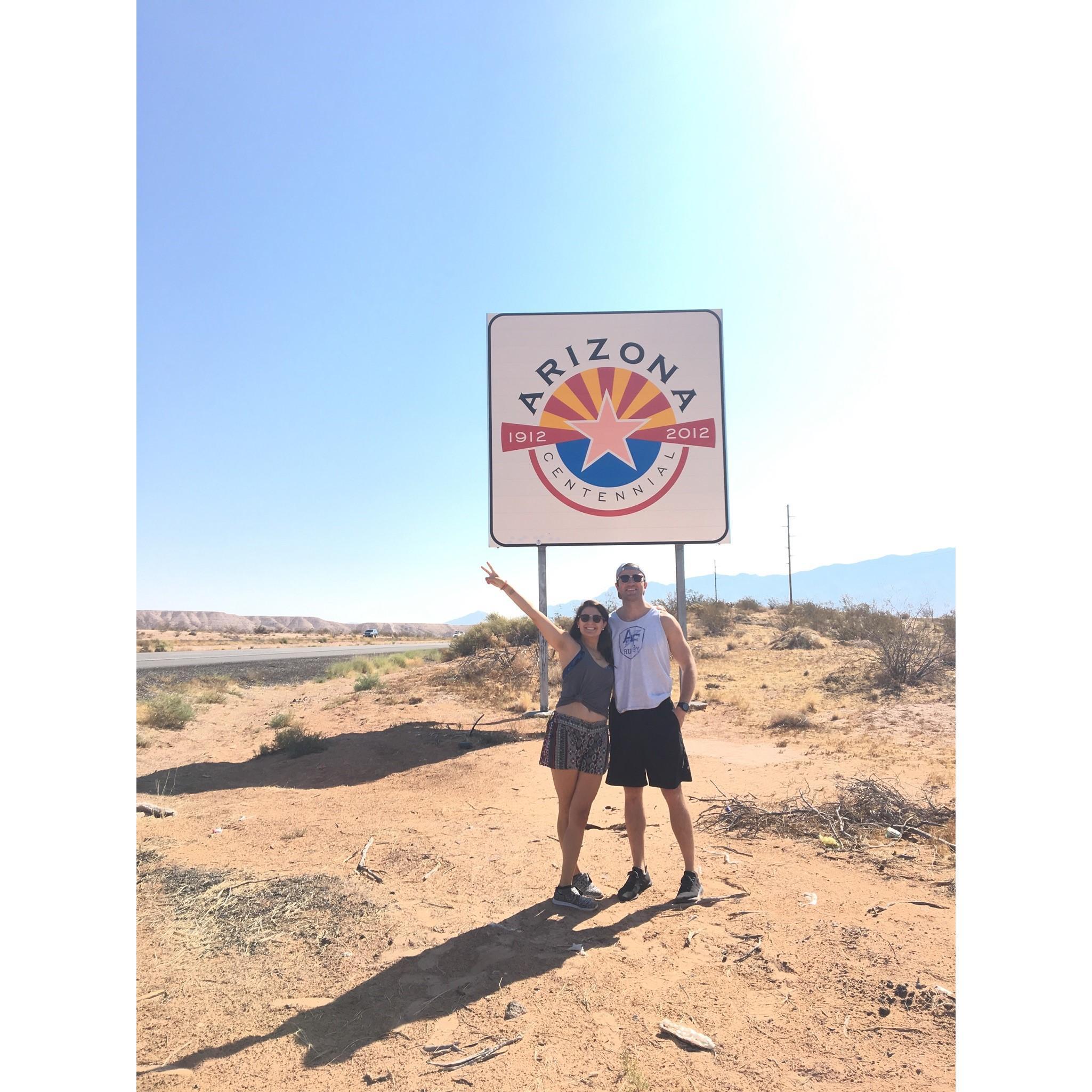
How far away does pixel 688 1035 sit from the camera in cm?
264

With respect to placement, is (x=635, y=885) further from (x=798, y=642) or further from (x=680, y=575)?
(x=798, y=642)

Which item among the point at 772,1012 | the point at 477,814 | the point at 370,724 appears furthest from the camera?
the point at 370,724

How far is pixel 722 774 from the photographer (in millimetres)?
6949

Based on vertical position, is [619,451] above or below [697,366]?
below

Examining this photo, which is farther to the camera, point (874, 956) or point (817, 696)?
point (817, 696)

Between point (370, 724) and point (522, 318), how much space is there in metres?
6.35

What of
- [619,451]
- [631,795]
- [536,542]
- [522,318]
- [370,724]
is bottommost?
[370,724]

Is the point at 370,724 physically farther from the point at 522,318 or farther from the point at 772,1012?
the point at 772,1012

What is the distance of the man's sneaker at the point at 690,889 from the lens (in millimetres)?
3887

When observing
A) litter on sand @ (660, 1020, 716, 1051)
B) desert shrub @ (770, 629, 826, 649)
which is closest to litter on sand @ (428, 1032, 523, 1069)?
litter on sand @ (660, 1020, 716, 1051)

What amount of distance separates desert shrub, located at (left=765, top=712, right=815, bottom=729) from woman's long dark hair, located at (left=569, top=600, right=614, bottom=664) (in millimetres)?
6429

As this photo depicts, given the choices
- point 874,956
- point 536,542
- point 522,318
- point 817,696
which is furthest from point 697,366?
point 874,956

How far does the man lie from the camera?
12.4 feet

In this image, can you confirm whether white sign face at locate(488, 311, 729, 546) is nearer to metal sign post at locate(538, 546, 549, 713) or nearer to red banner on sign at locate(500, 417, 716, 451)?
red banner on sign at locate(500, 417, 716, 451)
